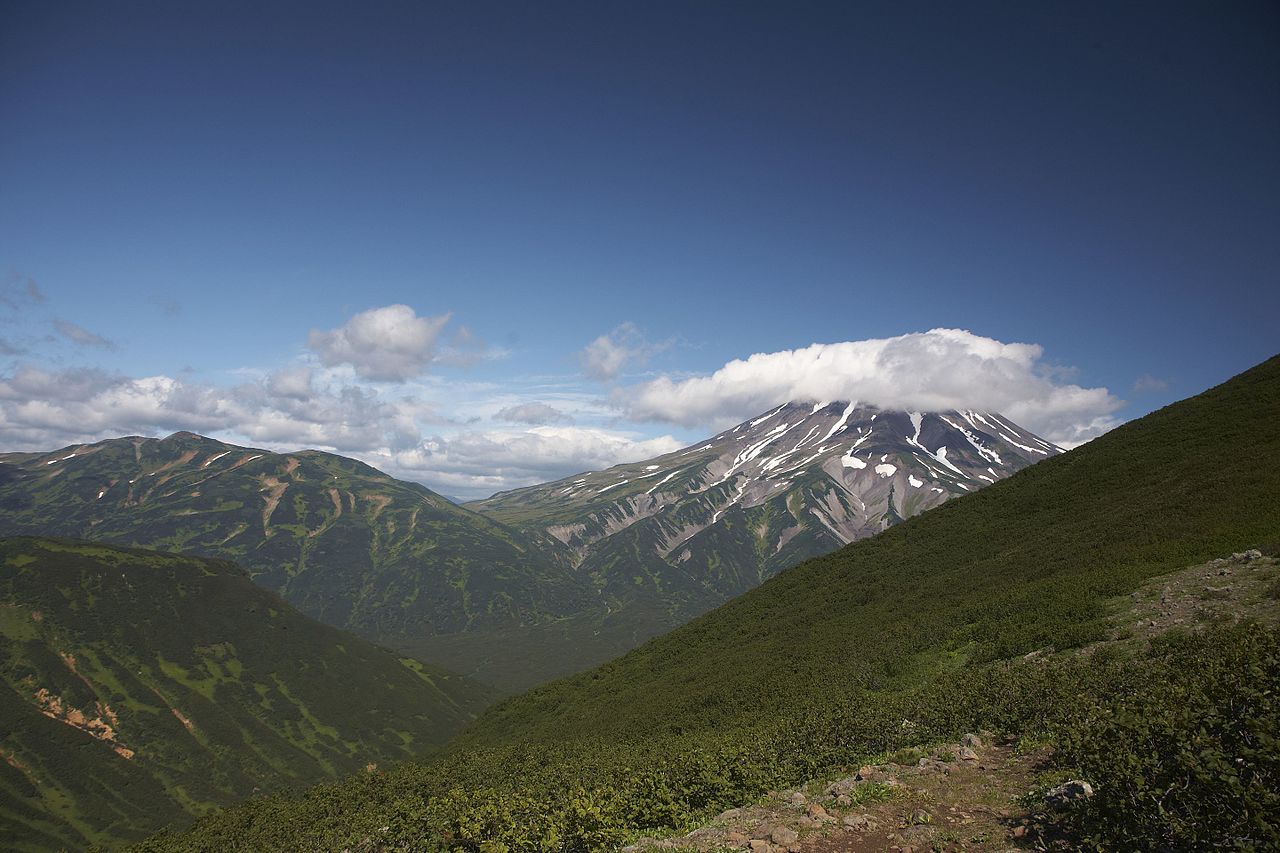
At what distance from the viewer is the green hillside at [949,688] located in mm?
12023

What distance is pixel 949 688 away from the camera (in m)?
29.4

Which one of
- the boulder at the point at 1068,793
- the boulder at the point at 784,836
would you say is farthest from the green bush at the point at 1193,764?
the boulder at the point at 784,836

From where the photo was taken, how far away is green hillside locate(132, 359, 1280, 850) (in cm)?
1202

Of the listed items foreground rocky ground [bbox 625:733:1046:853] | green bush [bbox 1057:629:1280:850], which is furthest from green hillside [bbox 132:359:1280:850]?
foreground rocky ground [bbox 625:733:1046:853]

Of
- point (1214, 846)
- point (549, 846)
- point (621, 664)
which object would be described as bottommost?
point (621, 664)

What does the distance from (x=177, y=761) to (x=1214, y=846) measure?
24042 cm

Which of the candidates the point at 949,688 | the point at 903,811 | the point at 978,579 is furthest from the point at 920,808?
the point at 978,579

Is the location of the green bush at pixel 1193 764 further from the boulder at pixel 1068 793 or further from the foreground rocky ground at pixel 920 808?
the foreground rocky ground at pixel 920 808

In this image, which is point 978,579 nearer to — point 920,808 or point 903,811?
point 920,808

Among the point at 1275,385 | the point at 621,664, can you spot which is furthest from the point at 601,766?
the point at 1275,385

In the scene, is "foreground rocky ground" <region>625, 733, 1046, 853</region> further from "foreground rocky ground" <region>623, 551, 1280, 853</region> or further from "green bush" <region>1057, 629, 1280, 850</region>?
"green bush" <region>1057, 629, 1280, 850</region>

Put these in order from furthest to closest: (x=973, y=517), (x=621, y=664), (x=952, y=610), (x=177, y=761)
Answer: (x=177, y=761) < (x=621, y=664) < (x=973, y=517) < (x=952, y=610)

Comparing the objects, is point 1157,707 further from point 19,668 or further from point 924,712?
point 19,668

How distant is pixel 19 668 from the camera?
183875 mm
